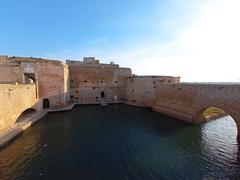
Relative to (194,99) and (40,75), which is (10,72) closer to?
(40,75)

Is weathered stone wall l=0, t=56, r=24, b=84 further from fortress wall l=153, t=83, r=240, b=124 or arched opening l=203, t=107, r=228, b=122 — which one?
arched opening l=203, t=107, r=228, b=122

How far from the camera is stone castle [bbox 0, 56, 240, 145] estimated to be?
44.9ft

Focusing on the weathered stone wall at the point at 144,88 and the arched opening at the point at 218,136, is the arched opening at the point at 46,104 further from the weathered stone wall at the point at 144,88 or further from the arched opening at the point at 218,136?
the arched opening at the point at 218,136

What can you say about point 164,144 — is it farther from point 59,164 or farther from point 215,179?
point 59,164

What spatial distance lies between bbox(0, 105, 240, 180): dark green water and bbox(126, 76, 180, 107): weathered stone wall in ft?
36.2

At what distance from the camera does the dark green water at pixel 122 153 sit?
7.91 m

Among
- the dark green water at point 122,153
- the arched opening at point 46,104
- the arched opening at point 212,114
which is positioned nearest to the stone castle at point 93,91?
the arched opening at point 46,104

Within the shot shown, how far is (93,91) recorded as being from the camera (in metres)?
30.9

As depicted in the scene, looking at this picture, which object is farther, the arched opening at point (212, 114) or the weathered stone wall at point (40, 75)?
the weathered stone wall at point (40, 75)

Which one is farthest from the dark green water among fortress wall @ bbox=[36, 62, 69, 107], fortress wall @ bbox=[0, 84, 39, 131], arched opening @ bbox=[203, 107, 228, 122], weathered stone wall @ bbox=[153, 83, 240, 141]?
fortress wall @ bbox=[36, 62, 69, 107]

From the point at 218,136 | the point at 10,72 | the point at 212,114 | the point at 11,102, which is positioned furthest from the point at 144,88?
the point at 11,102

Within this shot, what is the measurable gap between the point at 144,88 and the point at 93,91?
956 cm

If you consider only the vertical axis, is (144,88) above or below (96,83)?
below

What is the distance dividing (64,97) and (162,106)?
14210 millimetres
